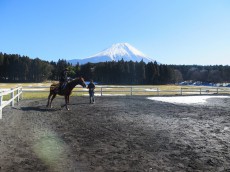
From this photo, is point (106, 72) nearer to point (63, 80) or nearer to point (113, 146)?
point (63, 80)

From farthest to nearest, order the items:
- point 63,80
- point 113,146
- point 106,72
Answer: point 106,72 < point 63,80 < point 113,146

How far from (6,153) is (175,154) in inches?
162

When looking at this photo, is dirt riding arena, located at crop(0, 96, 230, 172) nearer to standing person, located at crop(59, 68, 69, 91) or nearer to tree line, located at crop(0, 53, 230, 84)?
standing person, located at crop(59, 68, 69, 91)

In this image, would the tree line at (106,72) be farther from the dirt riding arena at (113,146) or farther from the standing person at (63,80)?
the dirt riding arena at (113,146)

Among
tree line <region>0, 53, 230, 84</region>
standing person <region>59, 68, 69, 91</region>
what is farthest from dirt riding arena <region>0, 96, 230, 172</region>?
tree line <region>0, 53, 230, 84</region>

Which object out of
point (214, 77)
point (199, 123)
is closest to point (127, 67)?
point (214, 77)

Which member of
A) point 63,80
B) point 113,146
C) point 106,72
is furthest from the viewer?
point 106,72

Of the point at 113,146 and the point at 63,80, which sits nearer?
the point at 113,146

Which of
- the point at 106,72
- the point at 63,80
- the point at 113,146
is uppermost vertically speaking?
the point at 106,72

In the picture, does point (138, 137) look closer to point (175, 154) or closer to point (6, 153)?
point (175, 154)

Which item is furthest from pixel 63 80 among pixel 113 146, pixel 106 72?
pixel 106 72

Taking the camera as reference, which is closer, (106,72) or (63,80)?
(63,80)

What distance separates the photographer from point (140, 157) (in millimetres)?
6699

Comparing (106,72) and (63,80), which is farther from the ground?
(106,72)
